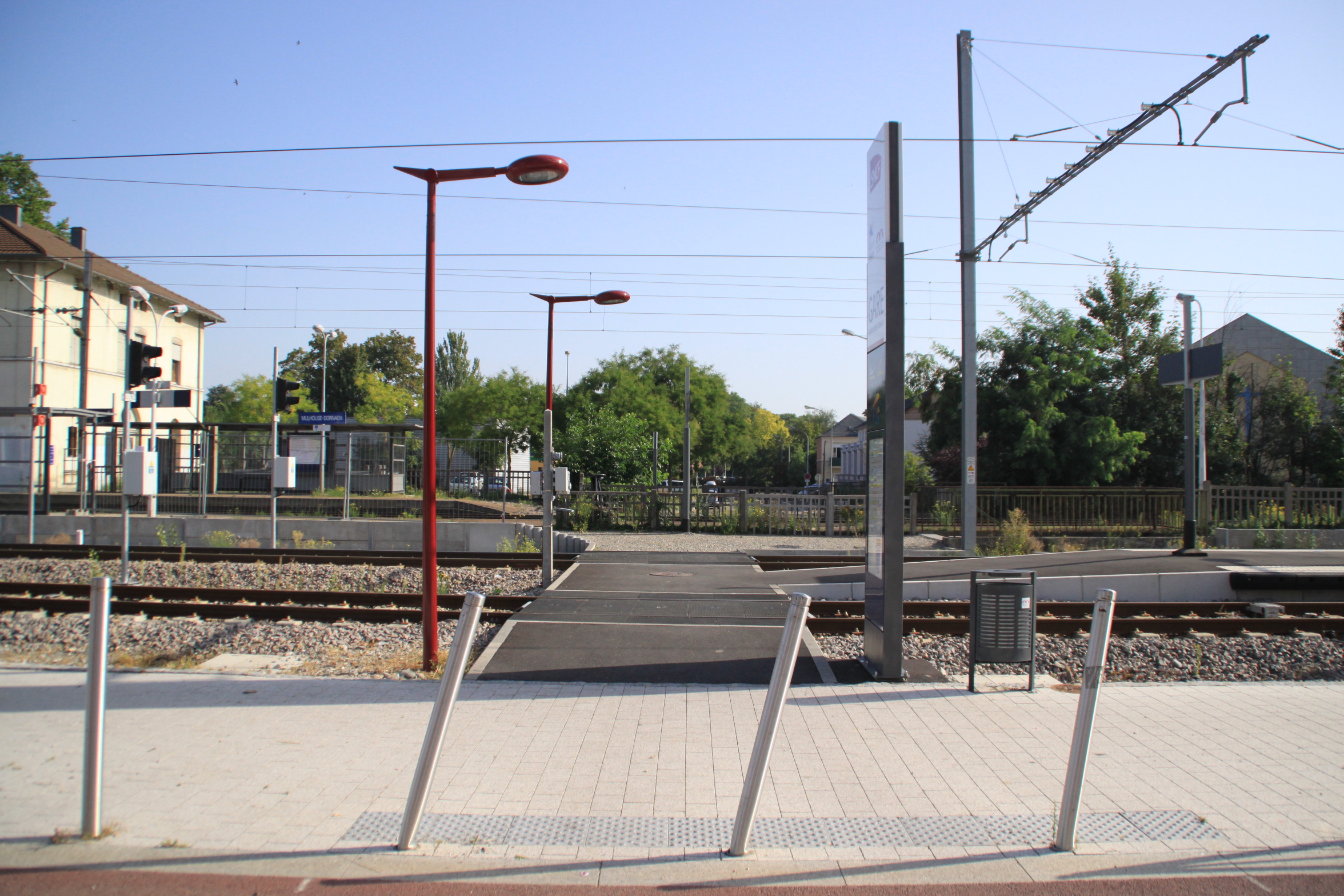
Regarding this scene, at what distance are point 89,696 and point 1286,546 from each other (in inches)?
919

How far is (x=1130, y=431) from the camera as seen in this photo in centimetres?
2825

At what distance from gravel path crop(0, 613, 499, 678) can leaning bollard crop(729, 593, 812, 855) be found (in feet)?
14.6

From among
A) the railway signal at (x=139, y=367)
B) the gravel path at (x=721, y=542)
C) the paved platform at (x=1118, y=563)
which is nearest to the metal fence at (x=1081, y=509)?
the gravel path at (x=721, y=542)

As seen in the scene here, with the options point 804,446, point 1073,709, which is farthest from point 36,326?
point 804,446

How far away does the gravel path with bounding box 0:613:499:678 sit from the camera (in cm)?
771

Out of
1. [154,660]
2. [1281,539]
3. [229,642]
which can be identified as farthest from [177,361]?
[1281,539]

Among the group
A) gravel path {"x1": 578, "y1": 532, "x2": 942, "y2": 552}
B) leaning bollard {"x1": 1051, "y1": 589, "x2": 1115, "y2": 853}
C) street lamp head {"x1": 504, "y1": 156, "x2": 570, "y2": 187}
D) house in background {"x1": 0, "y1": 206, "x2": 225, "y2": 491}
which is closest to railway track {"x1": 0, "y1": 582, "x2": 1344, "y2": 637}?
street lamp head {"x1": 504, "y1": 156, "x2": 570, "y2": 187}

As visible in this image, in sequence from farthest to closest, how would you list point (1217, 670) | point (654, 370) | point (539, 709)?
point (654, 370), point (1217, 670), point (539, 709)

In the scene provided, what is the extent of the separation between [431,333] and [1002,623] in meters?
Result: 5.77

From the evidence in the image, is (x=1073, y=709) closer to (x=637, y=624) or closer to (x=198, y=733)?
(x=637, y=624)

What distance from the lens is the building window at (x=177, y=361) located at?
43.9 meters

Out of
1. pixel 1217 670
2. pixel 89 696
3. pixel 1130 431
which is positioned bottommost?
pixel 1217 670

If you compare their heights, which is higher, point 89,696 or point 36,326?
point 36,326

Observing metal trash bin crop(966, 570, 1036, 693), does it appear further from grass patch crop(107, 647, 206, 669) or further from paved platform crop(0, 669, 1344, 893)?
grass patch crop(107, 647, 206, 669)
